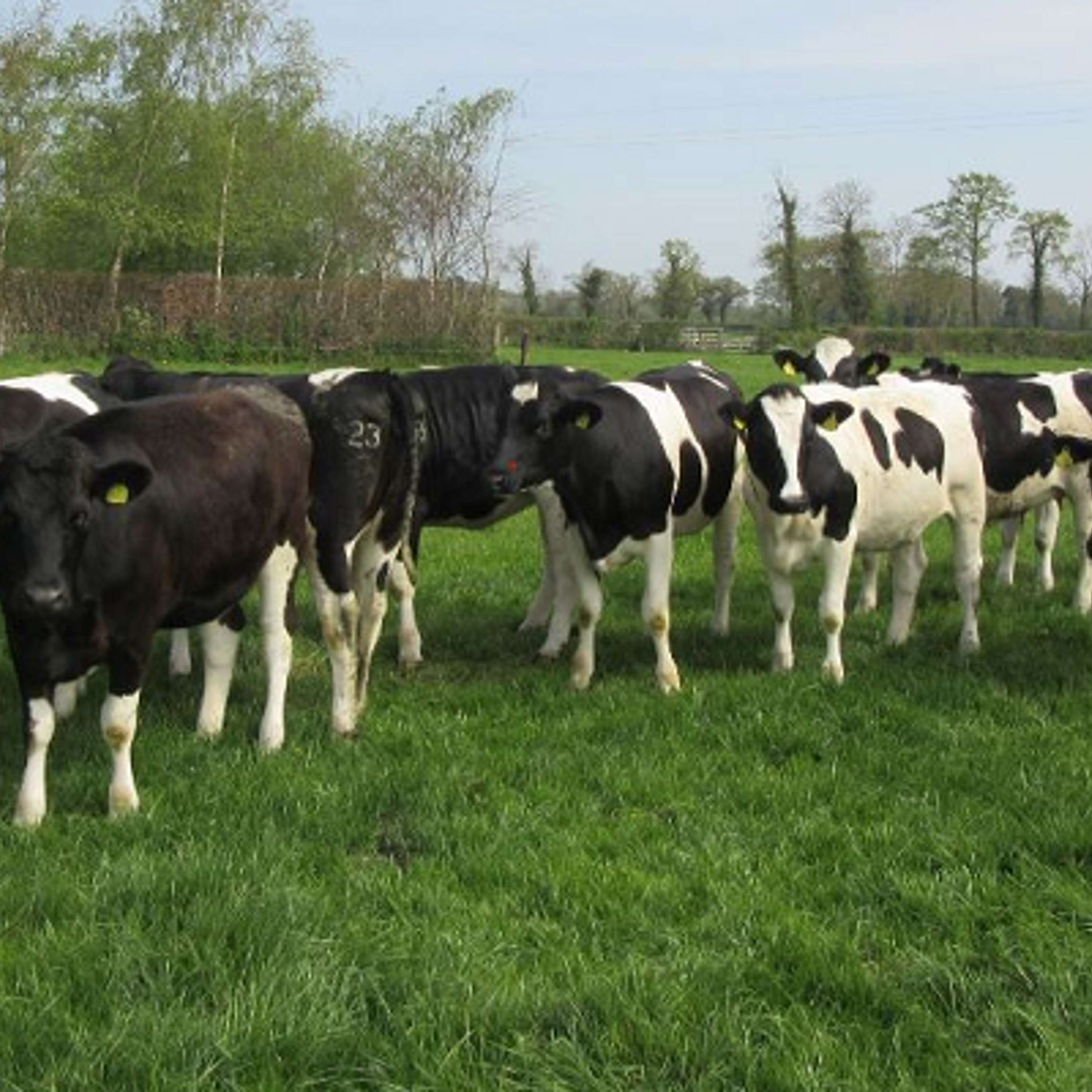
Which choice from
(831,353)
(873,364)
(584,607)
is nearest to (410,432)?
(584,607)

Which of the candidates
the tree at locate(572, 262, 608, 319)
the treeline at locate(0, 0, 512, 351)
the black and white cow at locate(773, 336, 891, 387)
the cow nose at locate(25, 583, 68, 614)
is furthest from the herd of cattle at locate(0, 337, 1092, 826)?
the tree at locate(572, 262, 608, 319)

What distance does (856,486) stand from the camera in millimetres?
8047

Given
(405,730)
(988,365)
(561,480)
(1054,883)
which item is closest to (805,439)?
(561,480)

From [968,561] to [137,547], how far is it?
5694 millimetres

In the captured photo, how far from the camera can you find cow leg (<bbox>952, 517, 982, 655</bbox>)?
8.83 meters

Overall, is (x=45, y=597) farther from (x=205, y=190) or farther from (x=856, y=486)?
(x=205, y=190)

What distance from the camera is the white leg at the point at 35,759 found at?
537 centimetres

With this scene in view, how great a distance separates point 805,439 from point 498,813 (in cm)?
335

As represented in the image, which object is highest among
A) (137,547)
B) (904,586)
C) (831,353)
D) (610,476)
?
(831,353)

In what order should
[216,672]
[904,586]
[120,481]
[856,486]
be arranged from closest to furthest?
[120,481], [216,672], [856,486], [904,586]

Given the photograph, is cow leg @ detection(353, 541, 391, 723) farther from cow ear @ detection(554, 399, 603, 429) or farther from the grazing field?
cow ear @ detection(554, 399, 603, 429)

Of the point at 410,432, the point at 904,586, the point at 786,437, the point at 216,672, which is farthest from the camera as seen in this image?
the point at 904,586

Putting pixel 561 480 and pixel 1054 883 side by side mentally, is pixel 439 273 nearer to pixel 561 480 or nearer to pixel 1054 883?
pixel 561 480

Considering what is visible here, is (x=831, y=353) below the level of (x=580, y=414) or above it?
above
